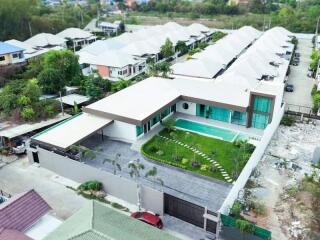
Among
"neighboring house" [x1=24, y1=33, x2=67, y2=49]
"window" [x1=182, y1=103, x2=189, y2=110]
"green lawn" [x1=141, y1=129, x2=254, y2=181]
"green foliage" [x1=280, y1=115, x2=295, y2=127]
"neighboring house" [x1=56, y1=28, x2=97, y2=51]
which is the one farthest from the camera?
"neighboring house" [x1=56, y1=28, x2=97, y2=51]

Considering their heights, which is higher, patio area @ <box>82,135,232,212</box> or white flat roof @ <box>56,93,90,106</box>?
white flat roof @ <box>56,93,90,106</box>

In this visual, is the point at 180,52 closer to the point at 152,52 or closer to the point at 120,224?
the point at 152,52

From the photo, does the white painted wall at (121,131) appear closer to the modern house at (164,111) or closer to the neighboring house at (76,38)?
the modern house at (164,111)

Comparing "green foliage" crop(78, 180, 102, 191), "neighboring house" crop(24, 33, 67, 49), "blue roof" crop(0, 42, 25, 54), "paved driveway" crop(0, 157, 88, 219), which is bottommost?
"paved driveway" crop(0, 157, 88, 219)

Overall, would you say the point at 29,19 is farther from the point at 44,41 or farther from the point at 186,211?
the point at 186,211

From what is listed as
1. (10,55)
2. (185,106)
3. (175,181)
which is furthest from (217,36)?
(175,181)

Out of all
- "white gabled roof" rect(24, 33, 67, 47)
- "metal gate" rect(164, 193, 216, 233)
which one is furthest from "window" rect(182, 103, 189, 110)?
"white gabled roof" rect(24, 33, 67, 47)

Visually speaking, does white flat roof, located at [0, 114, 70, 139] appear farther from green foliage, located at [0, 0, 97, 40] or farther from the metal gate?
green foliage, located at [0, 0, 97, 40]
